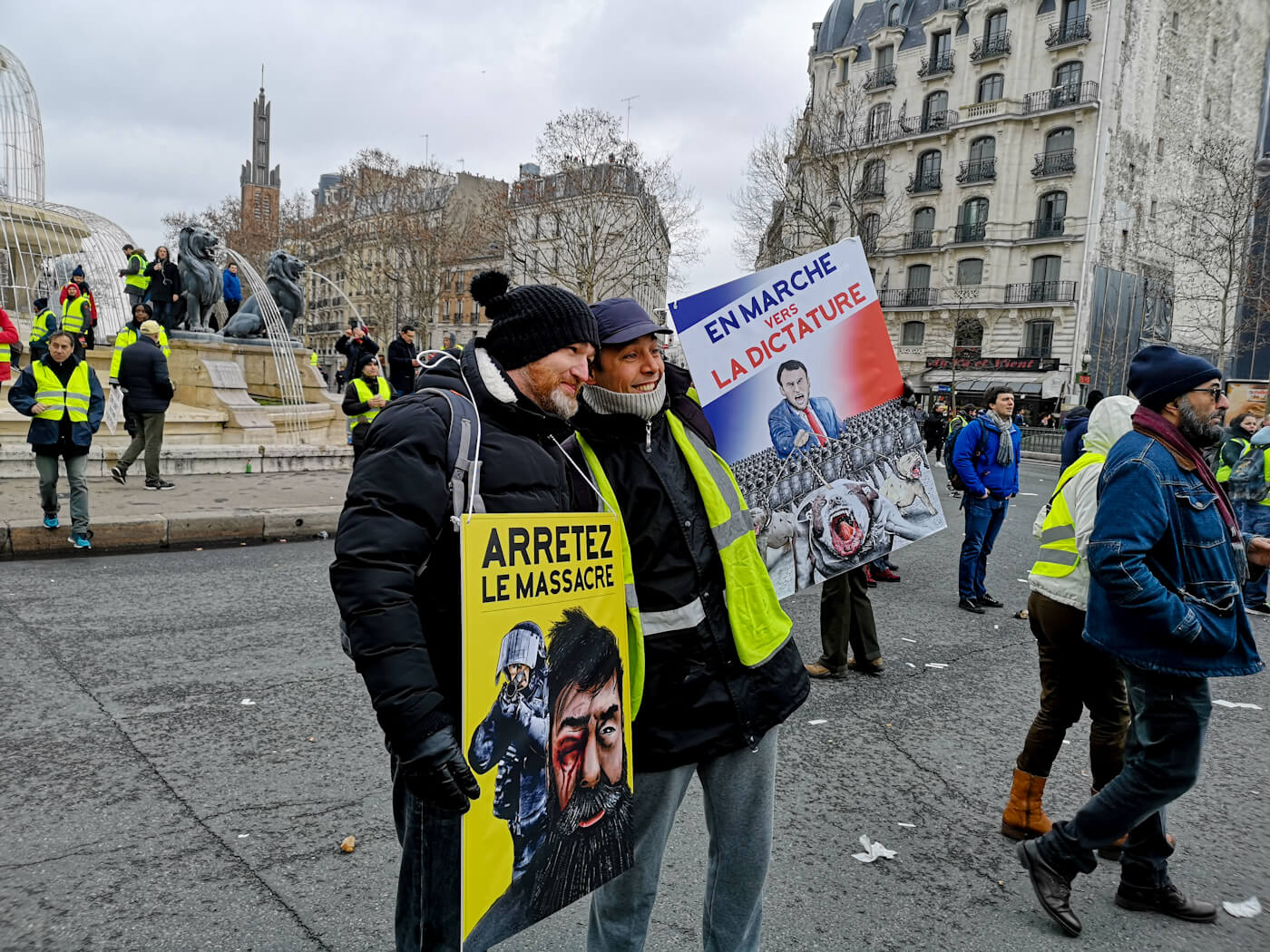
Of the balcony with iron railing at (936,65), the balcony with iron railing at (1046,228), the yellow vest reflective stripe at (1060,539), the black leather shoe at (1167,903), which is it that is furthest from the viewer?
the balcony with iron railing at (936,65)

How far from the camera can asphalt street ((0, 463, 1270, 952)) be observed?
8.88ft

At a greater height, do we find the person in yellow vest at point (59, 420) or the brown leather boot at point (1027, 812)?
the person in yellow vest at point (59, 420)

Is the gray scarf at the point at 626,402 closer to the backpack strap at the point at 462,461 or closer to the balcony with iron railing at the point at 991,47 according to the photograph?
the backpack strap at the point at 462,461

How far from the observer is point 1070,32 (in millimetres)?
42219

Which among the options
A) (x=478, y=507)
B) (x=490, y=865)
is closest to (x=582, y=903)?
(x=490, y=865)

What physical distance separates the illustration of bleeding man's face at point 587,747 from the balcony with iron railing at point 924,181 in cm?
4947

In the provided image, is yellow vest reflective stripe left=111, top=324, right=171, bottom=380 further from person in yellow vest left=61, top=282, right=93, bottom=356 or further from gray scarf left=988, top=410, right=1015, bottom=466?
gray scarf left=988, top=410, right=1015, bottom=466

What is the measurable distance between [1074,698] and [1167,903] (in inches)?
28.9

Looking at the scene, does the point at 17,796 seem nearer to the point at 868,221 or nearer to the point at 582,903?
the point at 582,903

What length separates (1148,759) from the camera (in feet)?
8.95

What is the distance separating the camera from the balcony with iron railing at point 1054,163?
137ft

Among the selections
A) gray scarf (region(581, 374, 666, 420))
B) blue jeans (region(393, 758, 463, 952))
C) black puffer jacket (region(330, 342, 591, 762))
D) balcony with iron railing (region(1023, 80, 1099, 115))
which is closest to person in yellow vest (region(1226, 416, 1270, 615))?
gray scarf (region(581, 374, 666, 420))

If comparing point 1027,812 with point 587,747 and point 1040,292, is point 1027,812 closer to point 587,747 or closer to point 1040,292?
point 587,747

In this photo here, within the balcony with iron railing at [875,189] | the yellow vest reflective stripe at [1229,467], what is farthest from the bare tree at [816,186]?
the yellow vest reflective stripe at [1229,467]
